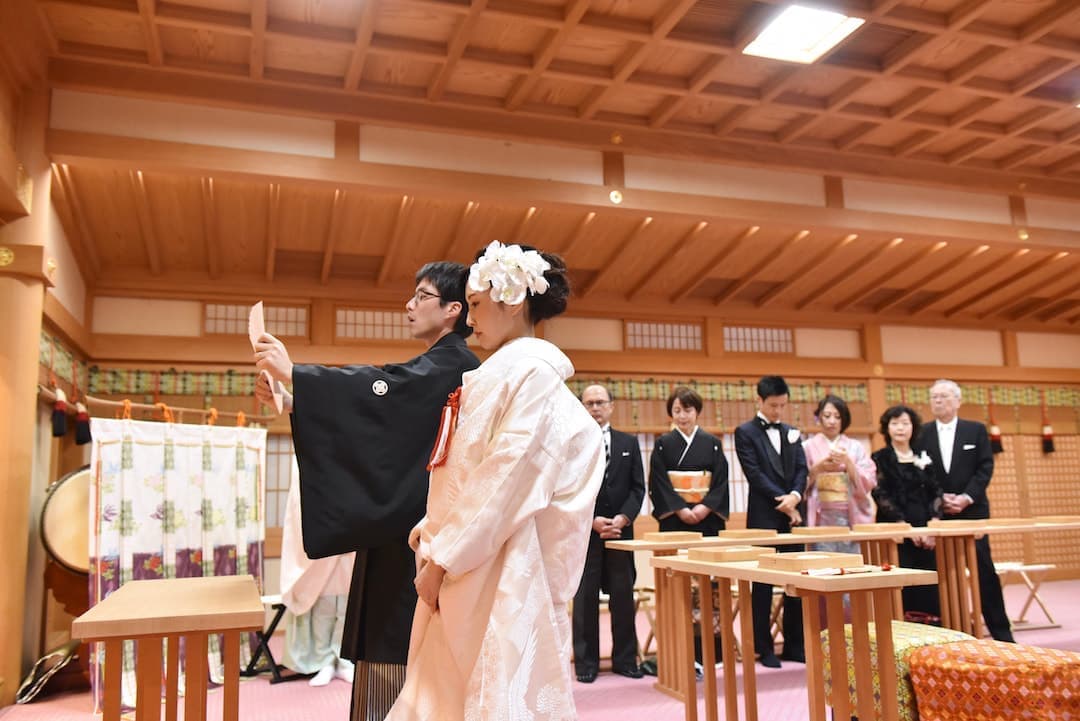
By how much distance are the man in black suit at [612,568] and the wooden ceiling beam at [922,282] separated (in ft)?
14.3

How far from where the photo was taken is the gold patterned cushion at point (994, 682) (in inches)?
100

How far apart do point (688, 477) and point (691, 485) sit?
0.05 meters

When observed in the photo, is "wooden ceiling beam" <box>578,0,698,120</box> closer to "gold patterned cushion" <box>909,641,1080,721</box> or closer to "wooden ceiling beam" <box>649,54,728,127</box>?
"wooden ceiling beam" <box>649,54,728,127</box>

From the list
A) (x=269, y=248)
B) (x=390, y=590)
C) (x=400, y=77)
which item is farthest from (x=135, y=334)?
(x=390, y=590)

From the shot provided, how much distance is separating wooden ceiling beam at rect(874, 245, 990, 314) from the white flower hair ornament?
676cm

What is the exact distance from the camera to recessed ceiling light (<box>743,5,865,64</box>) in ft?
15.6

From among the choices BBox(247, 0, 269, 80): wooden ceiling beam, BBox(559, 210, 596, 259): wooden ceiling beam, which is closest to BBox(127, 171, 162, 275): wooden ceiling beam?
BBox(247, 0, 269, 80): wooden ceiling beam

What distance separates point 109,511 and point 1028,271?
8.26 metres

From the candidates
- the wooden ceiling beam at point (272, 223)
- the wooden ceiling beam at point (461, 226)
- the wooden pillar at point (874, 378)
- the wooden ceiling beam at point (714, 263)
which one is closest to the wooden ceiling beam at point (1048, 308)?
the wooden pillar at point (874, 378)

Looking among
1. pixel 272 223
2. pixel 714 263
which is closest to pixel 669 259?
pixel 714 263

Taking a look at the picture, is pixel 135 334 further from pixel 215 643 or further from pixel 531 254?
pixel 531 254

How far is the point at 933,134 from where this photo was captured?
6.34 meters

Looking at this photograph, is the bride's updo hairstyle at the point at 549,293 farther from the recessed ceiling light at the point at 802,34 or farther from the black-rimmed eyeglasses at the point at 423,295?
the recessed ceiling light at the point at 802,34

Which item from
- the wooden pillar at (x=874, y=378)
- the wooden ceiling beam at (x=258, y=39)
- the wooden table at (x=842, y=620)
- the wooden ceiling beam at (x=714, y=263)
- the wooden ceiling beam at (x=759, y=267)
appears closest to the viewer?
the wooden table at (x=842, y=620)
